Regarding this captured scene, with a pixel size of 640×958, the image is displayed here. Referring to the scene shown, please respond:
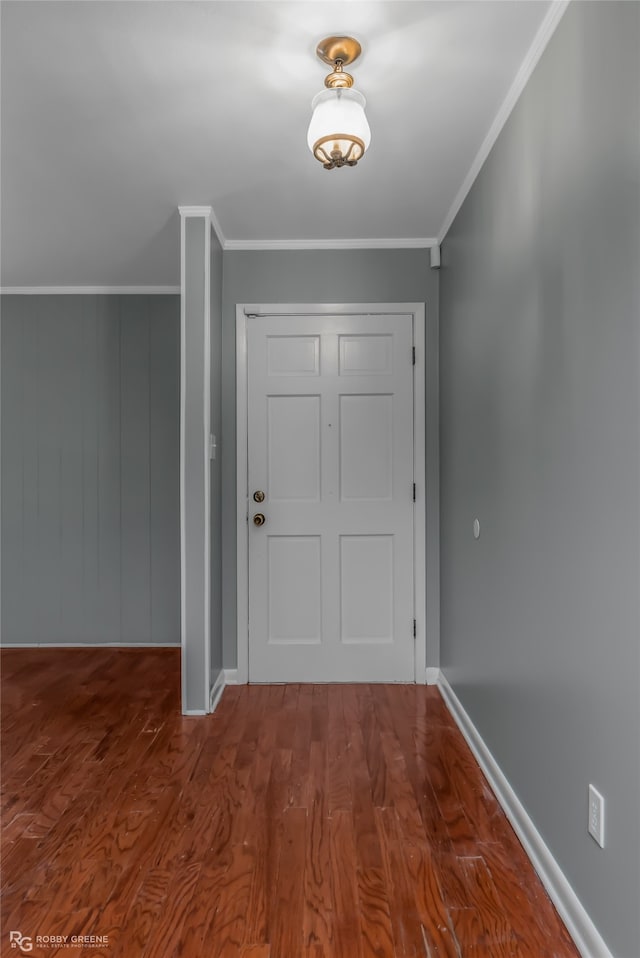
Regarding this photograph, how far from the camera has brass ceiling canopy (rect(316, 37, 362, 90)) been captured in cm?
174

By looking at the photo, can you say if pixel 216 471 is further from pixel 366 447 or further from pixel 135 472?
pixel 135 472

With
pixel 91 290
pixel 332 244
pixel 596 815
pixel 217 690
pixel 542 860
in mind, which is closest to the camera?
pixel 596 815

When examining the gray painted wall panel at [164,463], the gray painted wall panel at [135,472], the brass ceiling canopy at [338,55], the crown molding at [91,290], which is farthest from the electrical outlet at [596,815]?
the crown molding at [91,290]

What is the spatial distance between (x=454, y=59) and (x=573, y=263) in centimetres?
85

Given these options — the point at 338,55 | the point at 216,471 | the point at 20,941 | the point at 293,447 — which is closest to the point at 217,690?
the point at 216,471

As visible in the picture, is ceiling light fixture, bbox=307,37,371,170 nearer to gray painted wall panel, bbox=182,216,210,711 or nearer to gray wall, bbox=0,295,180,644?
gray painted wall panel, bbox=182,216,210,711

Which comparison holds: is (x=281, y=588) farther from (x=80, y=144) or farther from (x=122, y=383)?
(x=80, y=144)

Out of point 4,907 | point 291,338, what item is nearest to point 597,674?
point 4,907

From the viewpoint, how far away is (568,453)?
1566 millimetres

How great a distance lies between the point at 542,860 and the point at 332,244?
9.71ft

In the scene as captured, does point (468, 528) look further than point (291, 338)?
No

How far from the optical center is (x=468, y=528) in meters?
2.69

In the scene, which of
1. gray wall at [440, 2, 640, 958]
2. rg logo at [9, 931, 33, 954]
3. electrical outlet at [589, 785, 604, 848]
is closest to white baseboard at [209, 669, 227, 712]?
gray wall at [440, 2, 640, 958]

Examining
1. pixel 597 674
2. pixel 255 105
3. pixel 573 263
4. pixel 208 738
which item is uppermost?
pixel 255 105
